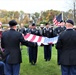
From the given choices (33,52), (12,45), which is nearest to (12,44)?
(12,45)

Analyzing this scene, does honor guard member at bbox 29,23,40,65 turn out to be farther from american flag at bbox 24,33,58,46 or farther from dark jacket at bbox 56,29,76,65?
dark jacket at bbox 56,29,76,65

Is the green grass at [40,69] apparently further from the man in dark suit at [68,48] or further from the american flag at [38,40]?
the man in dark suit at [68,48]

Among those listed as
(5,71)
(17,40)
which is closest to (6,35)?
(17,40)

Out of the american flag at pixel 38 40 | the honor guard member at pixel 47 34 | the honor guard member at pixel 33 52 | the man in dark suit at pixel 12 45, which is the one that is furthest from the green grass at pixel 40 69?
the man in dark suit at pixel 12 45

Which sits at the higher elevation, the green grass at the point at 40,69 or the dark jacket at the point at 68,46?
the dark jacket at the point at 68,46

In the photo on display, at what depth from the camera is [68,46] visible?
27.9ft

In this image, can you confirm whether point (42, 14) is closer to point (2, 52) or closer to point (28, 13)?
point (28, 13)

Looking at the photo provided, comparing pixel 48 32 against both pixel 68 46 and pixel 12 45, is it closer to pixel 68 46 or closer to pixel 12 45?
pixel 12 45

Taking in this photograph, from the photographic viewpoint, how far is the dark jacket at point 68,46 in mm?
8484

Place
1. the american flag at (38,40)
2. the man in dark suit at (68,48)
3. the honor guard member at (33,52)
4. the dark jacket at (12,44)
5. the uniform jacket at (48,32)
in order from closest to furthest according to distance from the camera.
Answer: the man in dark suit at (68,48)
the dark jacket at (12,44)
the american flag at (38,40)
the honor guard member at (33,52)
the uniform jacket at (48,32)

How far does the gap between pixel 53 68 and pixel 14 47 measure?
13.6ft

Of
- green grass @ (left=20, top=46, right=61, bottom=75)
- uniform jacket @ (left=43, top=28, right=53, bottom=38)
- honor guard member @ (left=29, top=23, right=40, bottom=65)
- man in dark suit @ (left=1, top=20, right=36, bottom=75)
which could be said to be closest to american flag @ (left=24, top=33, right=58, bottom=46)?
green grass @ (left=20, top=46, right=61, bottom=75)

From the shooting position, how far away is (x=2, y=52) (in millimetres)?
8625

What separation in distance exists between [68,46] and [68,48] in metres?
0.06
